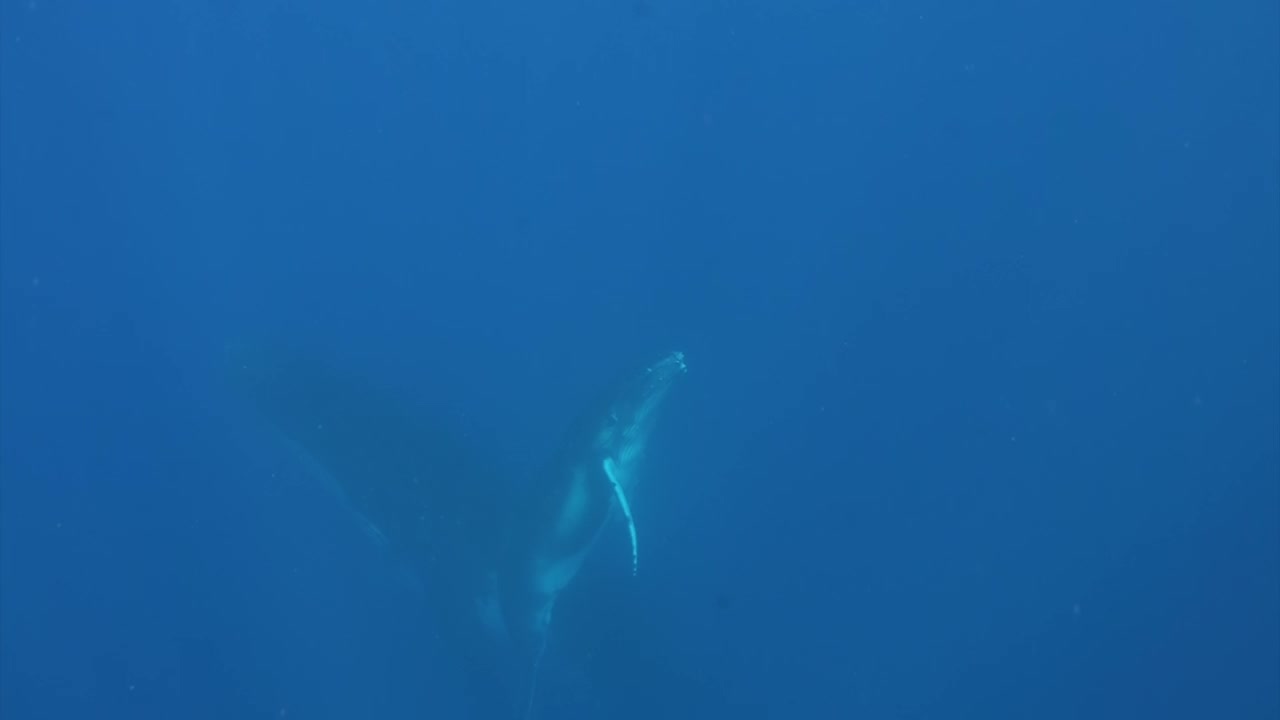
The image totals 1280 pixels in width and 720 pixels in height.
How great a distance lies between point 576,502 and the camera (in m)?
10.3

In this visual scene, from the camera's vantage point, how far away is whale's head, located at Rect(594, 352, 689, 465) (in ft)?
34.5

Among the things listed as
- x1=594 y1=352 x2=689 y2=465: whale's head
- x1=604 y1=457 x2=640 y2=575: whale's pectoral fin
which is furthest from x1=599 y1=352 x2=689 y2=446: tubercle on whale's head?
x1=604 y1=457 x2=640 y2=575: whale's pectoral fin

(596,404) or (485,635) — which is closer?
(485,635)

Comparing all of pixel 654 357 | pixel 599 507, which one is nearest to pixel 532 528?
pixel 599 507

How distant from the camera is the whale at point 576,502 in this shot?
392 inches

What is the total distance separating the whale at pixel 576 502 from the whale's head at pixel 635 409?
10 millimetres

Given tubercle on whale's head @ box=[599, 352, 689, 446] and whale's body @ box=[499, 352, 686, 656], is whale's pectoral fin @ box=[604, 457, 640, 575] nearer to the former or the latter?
whale's body @ box=[499, 352, 686, 656]

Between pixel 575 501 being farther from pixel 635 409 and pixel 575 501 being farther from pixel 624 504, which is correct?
pixel 635 409

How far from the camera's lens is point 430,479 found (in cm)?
1040

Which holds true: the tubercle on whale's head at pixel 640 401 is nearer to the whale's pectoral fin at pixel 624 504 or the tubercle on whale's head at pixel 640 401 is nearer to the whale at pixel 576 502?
the whale at pixel 576 502

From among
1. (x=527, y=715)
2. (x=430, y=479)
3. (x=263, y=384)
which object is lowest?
(x=527, y=715)

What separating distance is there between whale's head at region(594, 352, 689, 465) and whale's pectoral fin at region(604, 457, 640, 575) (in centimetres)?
15

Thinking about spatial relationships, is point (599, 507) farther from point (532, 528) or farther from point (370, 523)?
point (370, 523)

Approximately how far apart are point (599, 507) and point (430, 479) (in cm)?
171
